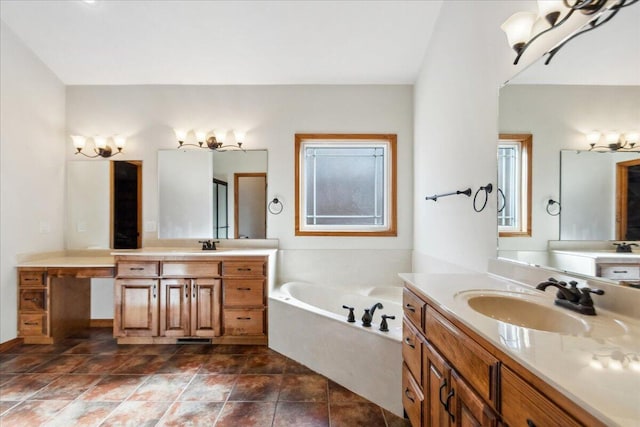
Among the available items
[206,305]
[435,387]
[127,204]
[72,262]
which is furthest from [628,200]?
[72,262]

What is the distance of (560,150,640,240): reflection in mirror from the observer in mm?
1105

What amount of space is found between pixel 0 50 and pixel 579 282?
15.3 ft

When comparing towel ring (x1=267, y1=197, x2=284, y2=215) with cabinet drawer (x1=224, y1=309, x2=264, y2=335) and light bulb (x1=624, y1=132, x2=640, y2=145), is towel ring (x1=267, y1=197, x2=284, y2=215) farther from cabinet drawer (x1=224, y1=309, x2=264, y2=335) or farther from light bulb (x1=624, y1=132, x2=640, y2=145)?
light bulb (x1=624, y1=132, x2=640, y2=145)

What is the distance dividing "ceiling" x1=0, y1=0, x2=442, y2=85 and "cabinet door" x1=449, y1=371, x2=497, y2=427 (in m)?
2.81

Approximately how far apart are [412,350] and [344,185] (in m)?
2.23

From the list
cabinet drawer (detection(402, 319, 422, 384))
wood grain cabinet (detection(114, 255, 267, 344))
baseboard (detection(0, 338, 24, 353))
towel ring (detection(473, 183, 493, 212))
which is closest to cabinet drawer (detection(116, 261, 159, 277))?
wood grain cabinet (detection(114, 255, 267, 344))

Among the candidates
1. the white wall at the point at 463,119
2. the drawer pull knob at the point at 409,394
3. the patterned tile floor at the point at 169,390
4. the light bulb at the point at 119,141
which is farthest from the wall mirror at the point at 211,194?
the drawer pull knob at the point at 409,394

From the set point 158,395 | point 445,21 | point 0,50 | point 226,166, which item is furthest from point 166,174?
point 445,21

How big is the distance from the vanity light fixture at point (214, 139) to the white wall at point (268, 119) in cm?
10

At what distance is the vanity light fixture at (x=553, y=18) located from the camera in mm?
1089

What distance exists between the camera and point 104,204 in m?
3.45

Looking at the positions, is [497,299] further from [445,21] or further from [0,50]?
[0,50]

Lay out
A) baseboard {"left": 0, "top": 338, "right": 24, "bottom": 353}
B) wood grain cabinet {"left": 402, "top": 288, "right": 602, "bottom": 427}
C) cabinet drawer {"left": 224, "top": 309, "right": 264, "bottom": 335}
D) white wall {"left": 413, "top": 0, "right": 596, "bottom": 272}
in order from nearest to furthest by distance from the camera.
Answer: wood grain cabinet {"left": 402, "top": 288, "right": 602, "bottom": 427}
white wall {"left": 413, "top": 0, "right": 596, "bottom": 272}
baseboard {"left": 0, "top": 338, "right": 24, "bottom": 353}
cabinet drawer {"left": 224, "top": 309, "right": 264, "bottom": 335}

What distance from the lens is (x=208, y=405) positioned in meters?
1.96
